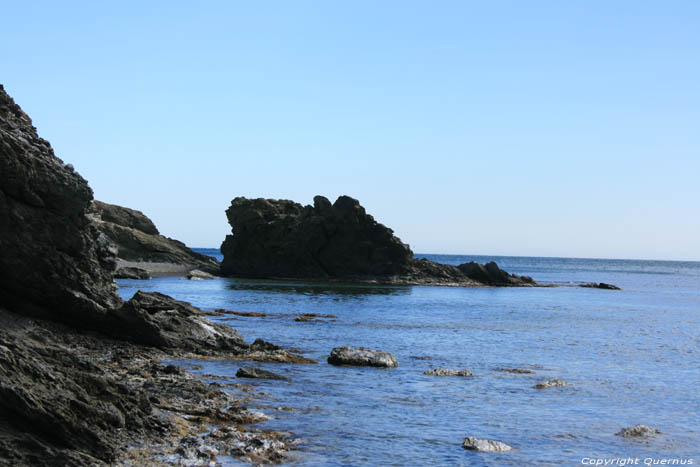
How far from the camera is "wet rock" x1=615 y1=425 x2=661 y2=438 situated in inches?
684

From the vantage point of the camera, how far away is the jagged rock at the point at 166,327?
2459 centimetres

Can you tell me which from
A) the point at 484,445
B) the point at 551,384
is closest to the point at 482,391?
the point at 551,384

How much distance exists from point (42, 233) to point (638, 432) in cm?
1905

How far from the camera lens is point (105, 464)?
38.0 feet

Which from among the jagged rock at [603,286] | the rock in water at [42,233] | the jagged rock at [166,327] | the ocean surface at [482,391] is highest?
the rock in water at [42,233]

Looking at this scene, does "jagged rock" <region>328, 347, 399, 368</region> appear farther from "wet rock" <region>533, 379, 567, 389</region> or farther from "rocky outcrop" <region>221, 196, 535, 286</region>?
"rocky outcrop" <region>221, 196, 535, 286</region>

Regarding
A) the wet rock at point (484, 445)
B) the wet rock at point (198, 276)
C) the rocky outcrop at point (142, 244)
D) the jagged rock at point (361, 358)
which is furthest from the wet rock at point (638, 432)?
the rocky outcrop at point (142, 244)

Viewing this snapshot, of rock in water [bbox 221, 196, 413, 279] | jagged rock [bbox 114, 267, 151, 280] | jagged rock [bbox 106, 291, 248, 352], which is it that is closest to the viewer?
jagged rock [bbox 106, 291, 248, 352]

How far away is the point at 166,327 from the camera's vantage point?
85.8 feet

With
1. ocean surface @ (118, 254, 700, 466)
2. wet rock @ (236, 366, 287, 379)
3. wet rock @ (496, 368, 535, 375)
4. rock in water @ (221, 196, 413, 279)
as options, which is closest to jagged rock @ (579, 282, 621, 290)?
rock in water @ (221, 196, 413, 279)

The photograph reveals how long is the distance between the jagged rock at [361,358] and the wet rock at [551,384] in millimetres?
5919

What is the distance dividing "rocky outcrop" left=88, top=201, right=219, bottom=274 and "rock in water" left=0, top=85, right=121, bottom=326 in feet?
244

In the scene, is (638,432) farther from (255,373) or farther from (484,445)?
(255,373)

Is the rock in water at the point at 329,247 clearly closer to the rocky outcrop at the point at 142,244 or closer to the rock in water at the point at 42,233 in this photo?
the rocky outcrop at the point at 142,244
